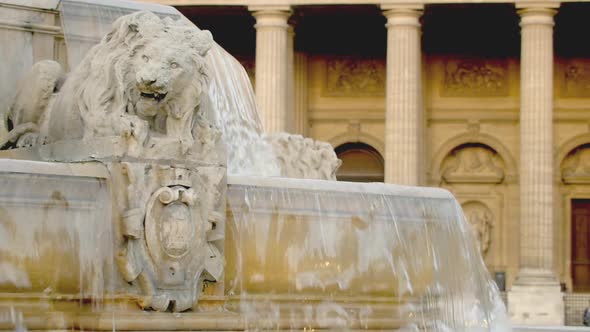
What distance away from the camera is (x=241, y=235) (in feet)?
28.3

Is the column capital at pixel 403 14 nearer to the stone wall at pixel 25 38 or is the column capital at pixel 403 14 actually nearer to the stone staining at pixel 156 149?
the stone wall at pixel 25 38

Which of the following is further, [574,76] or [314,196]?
[574,76]

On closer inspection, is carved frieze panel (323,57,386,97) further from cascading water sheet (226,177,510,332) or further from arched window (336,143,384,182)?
cascading water sheet (226,177,510,332)

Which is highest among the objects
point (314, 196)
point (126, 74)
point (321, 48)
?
point (321, 48)

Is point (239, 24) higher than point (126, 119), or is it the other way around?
point (239, 24)

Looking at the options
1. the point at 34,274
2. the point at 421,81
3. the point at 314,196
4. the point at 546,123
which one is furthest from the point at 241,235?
the point at 421,81

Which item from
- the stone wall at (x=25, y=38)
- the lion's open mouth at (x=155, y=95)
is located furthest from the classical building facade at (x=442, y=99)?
the lion's open mouth at (x=155, y=95)

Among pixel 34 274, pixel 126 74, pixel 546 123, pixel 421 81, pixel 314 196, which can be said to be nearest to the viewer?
pixel 34 274

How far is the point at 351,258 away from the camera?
9.14 m

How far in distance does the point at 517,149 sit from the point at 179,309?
3970 centimetres

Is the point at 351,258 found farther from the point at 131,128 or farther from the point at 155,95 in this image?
the point at 131,128

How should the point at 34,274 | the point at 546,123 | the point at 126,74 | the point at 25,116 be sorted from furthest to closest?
the point at 546,123
the point at 25,116
the point at 126,74
the point at 34,274

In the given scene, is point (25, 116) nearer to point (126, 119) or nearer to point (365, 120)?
point (126, 119)

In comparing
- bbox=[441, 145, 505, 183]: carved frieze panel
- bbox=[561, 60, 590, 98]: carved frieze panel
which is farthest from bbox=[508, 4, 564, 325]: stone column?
bbox=[441, 145, 505, 183]: carved frieze panel
